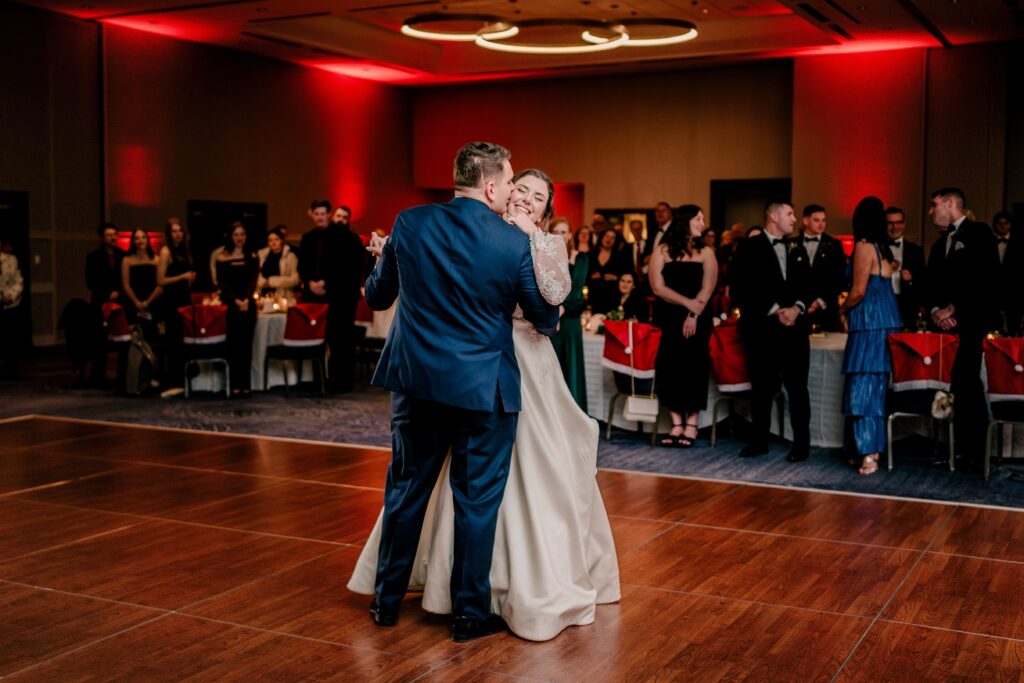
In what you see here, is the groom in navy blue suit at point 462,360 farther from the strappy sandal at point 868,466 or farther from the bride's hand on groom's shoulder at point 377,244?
the strappy sandal at point 868,466

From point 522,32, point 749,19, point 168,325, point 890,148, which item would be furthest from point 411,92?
point 168,325

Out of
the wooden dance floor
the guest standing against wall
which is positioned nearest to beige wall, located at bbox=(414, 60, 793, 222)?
the guest standing against wall

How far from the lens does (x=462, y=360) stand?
3352 millimetres

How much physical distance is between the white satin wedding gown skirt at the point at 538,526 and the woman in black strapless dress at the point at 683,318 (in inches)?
132

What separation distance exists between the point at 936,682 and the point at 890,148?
13.5m

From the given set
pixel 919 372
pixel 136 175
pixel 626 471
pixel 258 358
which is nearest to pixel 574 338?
pixel 626 471

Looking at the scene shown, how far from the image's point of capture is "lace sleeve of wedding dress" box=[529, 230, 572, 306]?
3426mm

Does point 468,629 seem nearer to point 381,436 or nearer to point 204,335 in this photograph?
point 381,436

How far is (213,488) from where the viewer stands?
5.76m

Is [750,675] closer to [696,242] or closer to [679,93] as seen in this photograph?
[696,242]

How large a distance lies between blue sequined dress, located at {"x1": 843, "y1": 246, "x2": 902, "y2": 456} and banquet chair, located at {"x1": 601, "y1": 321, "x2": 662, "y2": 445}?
4.17ft

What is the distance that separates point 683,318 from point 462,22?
8.98 m

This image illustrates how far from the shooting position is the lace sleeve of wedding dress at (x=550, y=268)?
3426mm

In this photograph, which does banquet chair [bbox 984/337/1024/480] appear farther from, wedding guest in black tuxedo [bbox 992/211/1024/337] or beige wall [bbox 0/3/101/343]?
beige wall [bbox 0/3/101/343]
